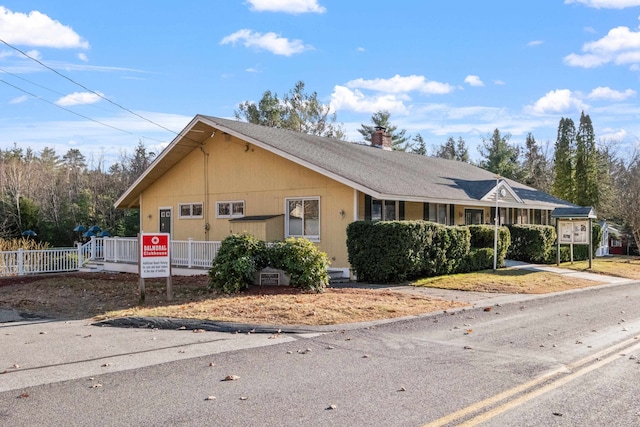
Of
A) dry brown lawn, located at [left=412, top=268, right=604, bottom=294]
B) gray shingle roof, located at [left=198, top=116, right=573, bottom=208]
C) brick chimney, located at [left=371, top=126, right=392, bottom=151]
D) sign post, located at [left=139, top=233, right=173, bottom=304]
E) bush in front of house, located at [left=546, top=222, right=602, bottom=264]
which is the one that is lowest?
dry brown lawn, located at [left=412, top=268, right=604, bottom=294]

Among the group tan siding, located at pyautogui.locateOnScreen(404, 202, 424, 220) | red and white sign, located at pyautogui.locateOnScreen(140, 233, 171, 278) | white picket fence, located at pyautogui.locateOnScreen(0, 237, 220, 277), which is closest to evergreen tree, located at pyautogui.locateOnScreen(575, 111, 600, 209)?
tan siding, located at pyautogui.locateOnScreen(404, 202, 424, 220)

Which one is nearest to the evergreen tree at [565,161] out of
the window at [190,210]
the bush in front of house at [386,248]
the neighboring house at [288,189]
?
the neighboring house at [288,189]

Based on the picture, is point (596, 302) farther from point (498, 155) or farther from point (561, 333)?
point (498, 155)

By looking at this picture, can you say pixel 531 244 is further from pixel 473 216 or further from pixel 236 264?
pixel 236 264

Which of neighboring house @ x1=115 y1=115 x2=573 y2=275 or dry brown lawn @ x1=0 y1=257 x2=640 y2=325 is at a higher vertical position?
neighboring house @ x1=115 y1=115 x2=573 y2=275

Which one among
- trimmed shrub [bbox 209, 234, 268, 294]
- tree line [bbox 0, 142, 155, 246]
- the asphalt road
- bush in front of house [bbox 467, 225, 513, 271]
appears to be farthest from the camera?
tree line [bbox 0, 142, 155, 246]

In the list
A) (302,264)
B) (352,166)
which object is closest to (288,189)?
(352,166)

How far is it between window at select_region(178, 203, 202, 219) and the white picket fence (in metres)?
2.36

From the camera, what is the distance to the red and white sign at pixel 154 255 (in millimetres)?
12180

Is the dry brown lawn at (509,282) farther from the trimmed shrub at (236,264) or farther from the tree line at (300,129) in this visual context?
the tree line at (300,129)

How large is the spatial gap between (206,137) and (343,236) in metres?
7.79

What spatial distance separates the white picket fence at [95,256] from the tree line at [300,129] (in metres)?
11.8

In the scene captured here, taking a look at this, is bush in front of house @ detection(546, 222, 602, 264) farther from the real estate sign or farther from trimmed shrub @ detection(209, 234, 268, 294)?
trimmed shrub @ detection(209, 234, 268, 294)

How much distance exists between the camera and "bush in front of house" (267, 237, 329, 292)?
43.9 feet
